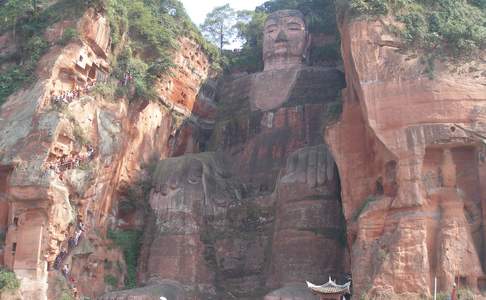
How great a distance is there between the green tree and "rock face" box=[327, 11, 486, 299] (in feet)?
83.6

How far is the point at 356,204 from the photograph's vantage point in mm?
26562

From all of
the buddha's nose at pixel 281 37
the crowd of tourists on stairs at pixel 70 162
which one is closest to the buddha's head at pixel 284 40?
the buddha's nose at pixel 281 37

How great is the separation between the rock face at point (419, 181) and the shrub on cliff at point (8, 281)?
11824 mm

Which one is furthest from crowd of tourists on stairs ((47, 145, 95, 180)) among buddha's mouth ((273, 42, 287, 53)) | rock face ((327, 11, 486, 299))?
buddha's mouth ((273, 42, 287, 53))

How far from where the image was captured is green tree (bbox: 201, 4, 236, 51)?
50.5 metres

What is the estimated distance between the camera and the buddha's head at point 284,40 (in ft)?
134

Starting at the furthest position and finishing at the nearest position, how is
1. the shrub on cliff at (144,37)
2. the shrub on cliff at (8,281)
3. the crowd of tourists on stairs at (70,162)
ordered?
the shrub on cliff at (144,37), the crowd of tourists on stairs at (70,162), the shrub on cliff at (8,281)

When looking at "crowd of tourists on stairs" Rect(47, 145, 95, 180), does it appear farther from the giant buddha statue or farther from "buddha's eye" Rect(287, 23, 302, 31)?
"buddha's eye" Rect(287, 23, 302, 31)

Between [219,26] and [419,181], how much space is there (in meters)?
29.6

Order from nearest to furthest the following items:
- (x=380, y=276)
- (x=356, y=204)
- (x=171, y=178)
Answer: (x=380, y=276)
(x=356, y=204)
(x=171, y=178)

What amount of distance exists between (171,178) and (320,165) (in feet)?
23.2

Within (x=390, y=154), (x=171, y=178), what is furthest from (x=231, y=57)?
(x=390, y=154)

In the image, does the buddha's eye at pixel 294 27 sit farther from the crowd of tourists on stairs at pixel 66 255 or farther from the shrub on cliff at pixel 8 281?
the shrub on cliff at pixel 8 281

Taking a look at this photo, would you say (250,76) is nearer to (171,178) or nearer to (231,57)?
(231,57)
